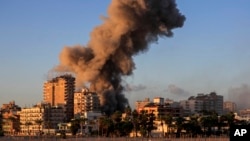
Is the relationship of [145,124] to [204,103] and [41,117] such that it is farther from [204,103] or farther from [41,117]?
[204,103]

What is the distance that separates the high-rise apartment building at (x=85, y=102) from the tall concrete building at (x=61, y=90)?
4.81 metres

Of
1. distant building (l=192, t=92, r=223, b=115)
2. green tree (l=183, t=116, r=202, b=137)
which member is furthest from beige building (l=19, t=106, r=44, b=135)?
distant building (l=192, t=92, r=223, b=115)

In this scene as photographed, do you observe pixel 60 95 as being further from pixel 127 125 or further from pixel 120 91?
pixel 127 125

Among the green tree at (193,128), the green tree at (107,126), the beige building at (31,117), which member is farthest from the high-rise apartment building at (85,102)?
the green tree at (193,128)

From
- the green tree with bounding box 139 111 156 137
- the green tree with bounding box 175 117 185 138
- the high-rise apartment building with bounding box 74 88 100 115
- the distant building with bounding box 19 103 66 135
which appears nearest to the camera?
the green tree with bounding box 175 117 185 138

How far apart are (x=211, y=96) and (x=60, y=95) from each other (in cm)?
4276

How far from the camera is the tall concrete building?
11010 cm

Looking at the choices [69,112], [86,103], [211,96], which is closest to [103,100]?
[86,103]

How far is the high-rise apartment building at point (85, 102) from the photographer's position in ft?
297

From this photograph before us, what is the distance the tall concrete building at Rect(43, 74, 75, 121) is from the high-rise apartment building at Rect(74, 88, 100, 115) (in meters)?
4.81

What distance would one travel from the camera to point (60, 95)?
370ft

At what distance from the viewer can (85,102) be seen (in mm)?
98125

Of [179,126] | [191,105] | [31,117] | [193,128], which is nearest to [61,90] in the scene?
[31,117]

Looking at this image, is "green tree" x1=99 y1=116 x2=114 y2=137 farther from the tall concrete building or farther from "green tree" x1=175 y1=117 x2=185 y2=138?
the tall concrete building
